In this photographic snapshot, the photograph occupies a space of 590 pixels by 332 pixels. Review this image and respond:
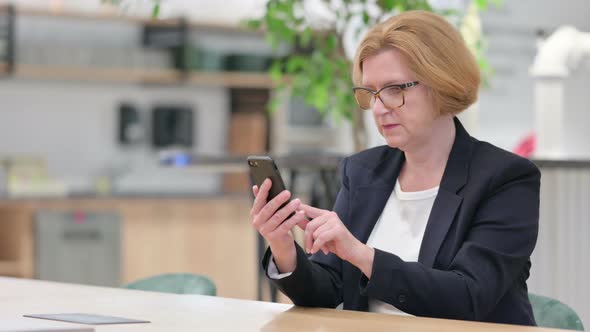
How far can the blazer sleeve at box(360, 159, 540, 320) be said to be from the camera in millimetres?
1841

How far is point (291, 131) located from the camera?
7723 mm

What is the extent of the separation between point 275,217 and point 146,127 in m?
5.82

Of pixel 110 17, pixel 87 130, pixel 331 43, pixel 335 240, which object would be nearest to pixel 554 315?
pixel 335 240

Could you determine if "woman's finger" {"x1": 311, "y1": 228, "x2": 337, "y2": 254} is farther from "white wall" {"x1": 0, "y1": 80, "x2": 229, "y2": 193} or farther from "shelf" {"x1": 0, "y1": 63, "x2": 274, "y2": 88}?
"white wall" {"x1": 0, "y1": 80, "x2": 229, "y2": 193}

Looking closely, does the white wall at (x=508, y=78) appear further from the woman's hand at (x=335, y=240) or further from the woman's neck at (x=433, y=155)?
the woman's hand at (x=335, y=240)

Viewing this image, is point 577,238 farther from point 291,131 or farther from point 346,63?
point 291,131

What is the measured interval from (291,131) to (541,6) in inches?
100.0

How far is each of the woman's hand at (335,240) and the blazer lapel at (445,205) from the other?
167mm

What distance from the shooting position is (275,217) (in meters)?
1.84

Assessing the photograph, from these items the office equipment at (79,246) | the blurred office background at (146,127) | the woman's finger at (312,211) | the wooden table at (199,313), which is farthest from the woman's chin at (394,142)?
the office equipment at (79,246)

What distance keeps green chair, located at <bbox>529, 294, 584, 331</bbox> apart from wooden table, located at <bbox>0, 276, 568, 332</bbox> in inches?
14.8

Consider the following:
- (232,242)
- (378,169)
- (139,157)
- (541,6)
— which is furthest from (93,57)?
(378,169)

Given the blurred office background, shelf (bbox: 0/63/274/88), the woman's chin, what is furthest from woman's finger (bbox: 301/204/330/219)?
shelf (bbox: 0/63/274/88)

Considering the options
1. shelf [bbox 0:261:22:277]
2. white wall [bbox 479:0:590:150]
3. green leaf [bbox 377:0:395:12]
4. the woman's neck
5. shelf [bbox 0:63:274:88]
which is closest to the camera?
the woman's neck
